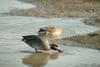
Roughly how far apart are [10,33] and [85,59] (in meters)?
4.35

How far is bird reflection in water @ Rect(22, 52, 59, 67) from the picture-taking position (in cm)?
1036

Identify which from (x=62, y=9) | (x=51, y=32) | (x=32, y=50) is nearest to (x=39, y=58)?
(x=32, y=50)

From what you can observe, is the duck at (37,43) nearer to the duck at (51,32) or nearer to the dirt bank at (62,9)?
the duck at (51,32)

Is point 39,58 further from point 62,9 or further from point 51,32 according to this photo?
point 62,9

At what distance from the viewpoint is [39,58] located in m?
11.0

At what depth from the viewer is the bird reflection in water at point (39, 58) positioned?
10363 mm

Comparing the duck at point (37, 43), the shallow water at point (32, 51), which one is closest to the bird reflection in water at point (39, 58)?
the shallow water at point (32, 51)

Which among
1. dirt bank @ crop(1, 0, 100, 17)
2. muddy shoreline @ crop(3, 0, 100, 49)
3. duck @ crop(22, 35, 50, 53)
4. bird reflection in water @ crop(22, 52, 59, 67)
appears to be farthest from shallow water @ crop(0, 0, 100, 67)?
dirt bank @ crop(1, 0, 100, 17)

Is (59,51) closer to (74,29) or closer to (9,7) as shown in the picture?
Answer: (74,29)

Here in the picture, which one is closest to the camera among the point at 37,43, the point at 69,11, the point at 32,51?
the point at 37,43

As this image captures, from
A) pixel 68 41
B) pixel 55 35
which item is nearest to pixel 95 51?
pixel 68 41

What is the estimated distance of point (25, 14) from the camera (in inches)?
758

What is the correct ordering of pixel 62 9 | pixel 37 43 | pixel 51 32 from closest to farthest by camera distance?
pixel 37 43
pixel 51 32
pixel 62 9

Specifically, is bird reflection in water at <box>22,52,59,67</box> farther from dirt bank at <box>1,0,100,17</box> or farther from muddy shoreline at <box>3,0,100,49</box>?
dirt bank at <box>1,0,100,17</box>
